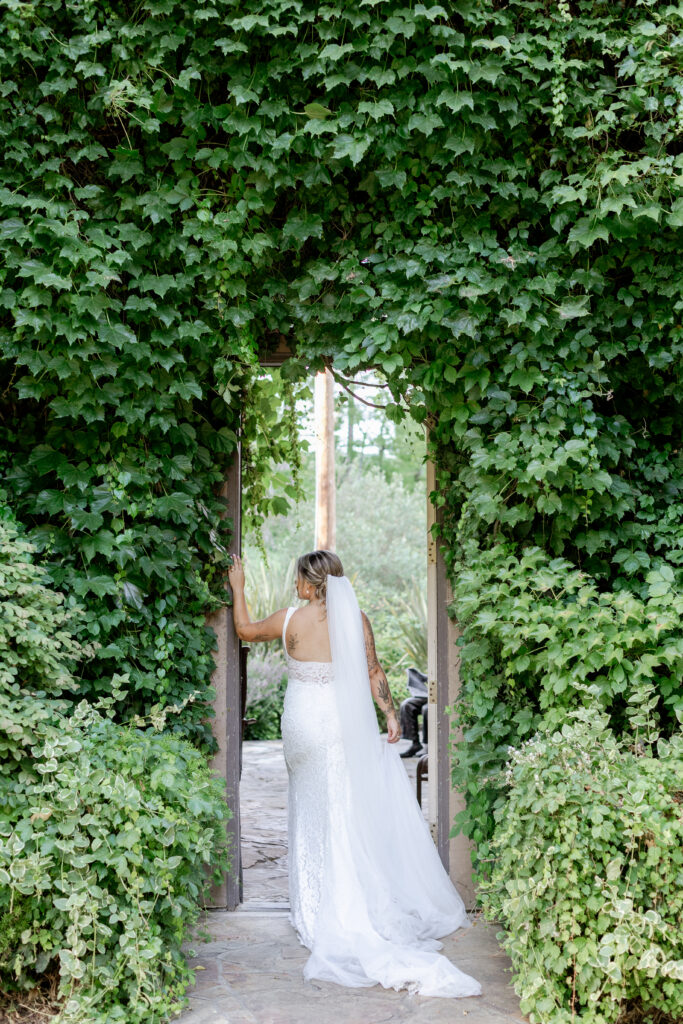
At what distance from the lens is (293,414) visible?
5641 millimetres

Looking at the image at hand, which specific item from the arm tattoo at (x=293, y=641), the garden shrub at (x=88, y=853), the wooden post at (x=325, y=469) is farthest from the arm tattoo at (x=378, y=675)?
the wooden post at (x=325, y=469)

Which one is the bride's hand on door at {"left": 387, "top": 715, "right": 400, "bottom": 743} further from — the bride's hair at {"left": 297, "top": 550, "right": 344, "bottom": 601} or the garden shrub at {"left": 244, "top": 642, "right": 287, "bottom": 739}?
the garden shrub at {"left": 244, "top": 642, "right": 287, "bottom": 739}

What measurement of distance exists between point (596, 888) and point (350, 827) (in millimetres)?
1488

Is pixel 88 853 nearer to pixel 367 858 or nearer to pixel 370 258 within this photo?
pixel 367 858

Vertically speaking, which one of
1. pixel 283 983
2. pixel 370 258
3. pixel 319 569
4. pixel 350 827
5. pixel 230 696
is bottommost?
pixel 283 983

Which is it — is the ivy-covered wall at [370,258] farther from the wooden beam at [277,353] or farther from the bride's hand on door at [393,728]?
the wooden beam at [277,353]

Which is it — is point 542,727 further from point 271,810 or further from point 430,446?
point 271,810

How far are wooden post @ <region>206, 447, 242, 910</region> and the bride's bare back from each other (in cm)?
47

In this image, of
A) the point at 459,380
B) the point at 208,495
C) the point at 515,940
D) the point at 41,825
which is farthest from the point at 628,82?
the point at 41,825

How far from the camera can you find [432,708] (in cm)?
507

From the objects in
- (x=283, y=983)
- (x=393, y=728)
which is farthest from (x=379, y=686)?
(x=283, y=983)

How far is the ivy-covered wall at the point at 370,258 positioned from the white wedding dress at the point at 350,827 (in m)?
0.38

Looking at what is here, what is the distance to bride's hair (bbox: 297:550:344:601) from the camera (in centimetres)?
465

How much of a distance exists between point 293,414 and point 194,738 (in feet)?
6.68
